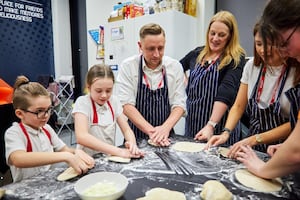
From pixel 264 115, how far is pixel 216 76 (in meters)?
0.44

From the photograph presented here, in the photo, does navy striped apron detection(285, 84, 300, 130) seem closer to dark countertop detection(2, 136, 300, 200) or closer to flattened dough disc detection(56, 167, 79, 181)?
dark countertop detection(2, 136, 300, 200)

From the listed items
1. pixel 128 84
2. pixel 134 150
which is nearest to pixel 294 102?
pixel 134 150

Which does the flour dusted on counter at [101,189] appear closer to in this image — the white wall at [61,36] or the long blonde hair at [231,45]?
the long blonde hair at [231,45]

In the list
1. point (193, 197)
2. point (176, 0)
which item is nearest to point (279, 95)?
point (193, 197)

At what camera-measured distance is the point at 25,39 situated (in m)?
3.82

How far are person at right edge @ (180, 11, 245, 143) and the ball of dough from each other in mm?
634

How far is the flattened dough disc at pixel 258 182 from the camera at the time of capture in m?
0.78

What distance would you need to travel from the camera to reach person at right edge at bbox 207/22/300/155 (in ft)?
3.55

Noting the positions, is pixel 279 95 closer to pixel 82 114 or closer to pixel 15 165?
pixel 82 114

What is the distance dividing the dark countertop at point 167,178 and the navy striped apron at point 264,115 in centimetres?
18

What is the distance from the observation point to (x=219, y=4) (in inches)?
105

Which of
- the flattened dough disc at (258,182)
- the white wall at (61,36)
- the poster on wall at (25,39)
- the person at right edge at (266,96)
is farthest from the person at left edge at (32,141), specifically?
the white wall at (61,36)

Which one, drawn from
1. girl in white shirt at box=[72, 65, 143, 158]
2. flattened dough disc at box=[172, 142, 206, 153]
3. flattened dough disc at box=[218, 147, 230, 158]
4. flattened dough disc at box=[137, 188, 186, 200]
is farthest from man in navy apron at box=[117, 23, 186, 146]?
flattened dough disc at box=[137, 188, 186, 200]

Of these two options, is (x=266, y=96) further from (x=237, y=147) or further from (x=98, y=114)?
(x=98, y=114)
